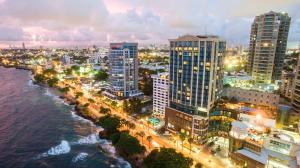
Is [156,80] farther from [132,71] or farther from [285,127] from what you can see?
[285,127]

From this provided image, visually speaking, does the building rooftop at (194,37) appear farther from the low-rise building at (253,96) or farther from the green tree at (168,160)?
the low-rise building at (253,96)

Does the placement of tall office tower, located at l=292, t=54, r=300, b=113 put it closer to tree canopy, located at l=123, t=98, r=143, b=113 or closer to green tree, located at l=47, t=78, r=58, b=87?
tree canopy, located at l=123, t=98, r=143, b=113

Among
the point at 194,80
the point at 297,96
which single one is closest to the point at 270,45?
the point at 297,96

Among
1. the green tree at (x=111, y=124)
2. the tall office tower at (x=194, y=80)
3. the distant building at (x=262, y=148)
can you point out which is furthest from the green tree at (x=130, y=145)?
the distant building at (x=262, y=148)

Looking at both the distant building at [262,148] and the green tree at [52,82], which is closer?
the distant building at [262,148]

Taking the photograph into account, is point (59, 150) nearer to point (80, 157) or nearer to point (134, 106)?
point (80, 157)

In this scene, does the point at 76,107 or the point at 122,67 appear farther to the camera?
the point at 76,107
